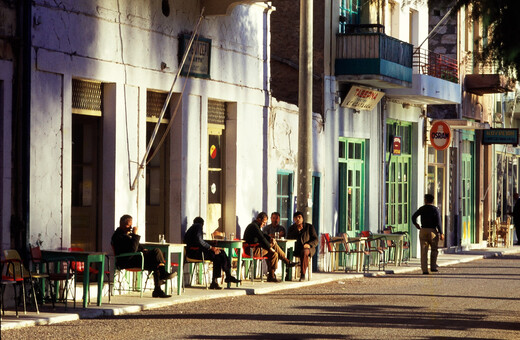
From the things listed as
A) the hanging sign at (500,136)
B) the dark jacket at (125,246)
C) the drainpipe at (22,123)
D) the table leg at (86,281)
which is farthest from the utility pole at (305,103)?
the hanging sign at (500,136)

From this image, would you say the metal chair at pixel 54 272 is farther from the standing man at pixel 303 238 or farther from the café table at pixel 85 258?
the standing man at pixel 303 238

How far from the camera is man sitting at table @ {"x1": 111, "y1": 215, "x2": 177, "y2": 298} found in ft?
59.5

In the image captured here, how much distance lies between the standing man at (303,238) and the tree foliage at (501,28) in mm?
11019

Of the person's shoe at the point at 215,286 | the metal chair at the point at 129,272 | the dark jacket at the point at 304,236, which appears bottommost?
the person's shoe at the point at 215,286

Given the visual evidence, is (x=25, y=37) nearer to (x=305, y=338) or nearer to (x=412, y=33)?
(x=305, y=338)

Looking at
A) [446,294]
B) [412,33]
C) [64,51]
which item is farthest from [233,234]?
[412,33]

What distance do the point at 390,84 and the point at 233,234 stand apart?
8.64 metres

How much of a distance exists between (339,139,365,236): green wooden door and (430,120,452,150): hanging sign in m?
3.33

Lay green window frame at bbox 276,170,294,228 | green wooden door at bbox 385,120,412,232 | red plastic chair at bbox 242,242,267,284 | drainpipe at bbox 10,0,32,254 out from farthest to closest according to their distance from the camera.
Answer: green wooden door at bbox 385,120,412,232 < green window frame at bbox 276,170,294,228 < red plastic chair at bbox 242,242,267,284 < drainpipe at bbox 10,0,32,254

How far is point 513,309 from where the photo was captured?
1777 centimetres

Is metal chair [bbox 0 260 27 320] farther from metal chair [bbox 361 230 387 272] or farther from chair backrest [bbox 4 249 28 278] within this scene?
metal chair [bbox 361 230 387 272]

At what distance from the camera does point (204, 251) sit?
20453 mm

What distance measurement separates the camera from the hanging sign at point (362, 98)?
95.8ft

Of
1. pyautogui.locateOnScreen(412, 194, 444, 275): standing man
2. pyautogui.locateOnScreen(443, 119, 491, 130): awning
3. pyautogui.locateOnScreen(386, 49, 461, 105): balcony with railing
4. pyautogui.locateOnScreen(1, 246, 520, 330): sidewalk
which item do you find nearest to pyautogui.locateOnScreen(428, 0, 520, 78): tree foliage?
pyautogui.locateOnScreen(1, 246, 520, 330): sidewalk
